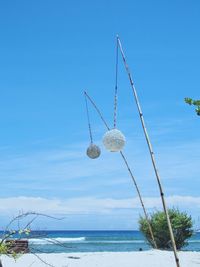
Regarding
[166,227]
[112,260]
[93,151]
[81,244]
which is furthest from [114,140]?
[81,244]

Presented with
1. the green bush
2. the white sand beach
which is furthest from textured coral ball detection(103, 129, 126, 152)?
the green bush

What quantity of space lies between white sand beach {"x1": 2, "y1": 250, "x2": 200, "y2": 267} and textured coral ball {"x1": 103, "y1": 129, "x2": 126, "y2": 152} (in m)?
9.83

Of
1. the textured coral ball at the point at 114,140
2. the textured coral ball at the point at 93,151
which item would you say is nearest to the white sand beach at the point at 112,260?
the textured coral ball at the point at 93,151

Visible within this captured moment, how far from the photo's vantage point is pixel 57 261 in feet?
57.7

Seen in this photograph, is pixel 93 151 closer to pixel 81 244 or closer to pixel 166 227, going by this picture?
pixel 166 227

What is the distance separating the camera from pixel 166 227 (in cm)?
2431

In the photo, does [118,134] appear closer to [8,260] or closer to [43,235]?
→ [43,235]

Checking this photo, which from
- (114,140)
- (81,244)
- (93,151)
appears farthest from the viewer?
(81,244)

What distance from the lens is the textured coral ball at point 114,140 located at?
680 centimetres

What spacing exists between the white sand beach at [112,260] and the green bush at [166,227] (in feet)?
15.4

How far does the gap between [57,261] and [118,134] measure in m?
11.7

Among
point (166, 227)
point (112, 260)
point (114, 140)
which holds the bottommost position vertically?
point (114, 140)

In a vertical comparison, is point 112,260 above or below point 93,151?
below

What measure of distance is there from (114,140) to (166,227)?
718 inches
